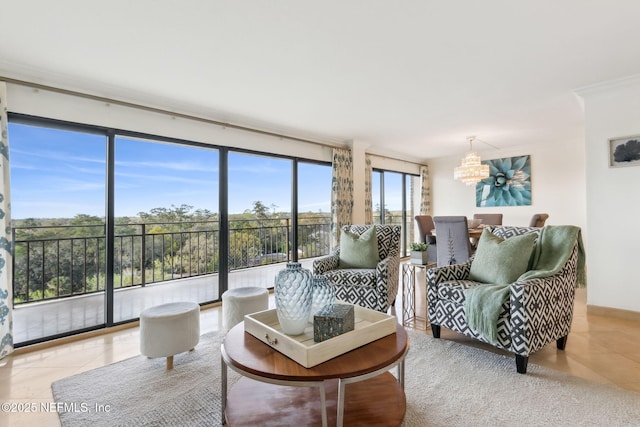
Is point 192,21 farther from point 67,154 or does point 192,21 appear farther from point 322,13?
point 67,154

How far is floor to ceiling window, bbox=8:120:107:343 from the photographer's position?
3189 mm

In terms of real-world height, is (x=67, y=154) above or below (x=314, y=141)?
below

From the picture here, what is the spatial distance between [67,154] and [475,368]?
471 cm

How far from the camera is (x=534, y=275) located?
2240mm

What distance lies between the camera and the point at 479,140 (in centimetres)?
565

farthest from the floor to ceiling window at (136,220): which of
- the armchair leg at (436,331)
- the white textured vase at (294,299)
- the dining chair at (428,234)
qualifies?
the armchair leg at (436,331)

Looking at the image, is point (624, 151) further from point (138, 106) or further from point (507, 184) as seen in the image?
point (138, 106)

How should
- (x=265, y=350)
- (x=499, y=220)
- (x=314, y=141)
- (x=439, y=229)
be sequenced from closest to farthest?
1. (x=265, y=350)
2. (x=439, y=229)
3. (x=314, y=141)
4. (x=499, y=220)

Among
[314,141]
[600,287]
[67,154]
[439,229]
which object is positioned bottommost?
[600,287]

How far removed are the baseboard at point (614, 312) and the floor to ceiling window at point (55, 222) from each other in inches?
207

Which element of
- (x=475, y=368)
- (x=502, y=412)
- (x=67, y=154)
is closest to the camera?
(x=502, y=412)

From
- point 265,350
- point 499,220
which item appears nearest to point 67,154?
point 265,350

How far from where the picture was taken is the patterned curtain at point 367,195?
18.9 ft

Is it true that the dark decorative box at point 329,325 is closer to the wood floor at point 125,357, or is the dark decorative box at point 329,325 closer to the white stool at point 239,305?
the white stool at point 239,305
